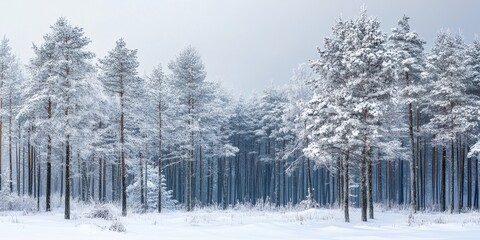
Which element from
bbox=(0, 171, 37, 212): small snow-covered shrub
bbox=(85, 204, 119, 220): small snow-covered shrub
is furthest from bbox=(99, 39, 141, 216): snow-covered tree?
bbox=(0, 171, 37, 212): small snow-covered shrub

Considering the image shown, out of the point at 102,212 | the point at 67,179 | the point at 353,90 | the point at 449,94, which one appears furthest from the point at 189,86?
the point at 449,94

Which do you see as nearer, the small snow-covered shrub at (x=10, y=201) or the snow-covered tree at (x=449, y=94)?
the small snow-covered shrub at (x=10, y=201)

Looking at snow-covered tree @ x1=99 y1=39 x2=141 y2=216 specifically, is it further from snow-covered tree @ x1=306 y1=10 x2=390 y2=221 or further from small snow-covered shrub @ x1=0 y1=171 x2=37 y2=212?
snow-covered tree @ x1=306 y1=10 x2=390 y2=221

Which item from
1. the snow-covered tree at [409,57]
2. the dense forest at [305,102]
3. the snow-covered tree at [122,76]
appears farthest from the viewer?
the snow-covered tree at [122,76]

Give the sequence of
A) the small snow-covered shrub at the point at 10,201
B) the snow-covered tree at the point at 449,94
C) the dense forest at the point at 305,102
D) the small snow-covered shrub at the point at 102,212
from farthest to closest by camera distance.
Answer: the snow-covered tree at the point at 449,94, the small snow-covered shrub at the point at 10,201, the dense forest at the point at 305,102, the small snow-covered shrub at the point at 102,212

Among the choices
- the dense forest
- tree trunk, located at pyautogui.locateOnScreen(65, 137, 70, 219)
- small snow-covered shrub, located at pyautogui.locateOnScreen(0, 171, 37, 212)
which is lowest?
small snow-covered shrub, located at pyautogui.locateOnScreen(0, 171, 37, 212)

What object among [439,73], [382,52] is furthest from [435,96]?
[382,52]

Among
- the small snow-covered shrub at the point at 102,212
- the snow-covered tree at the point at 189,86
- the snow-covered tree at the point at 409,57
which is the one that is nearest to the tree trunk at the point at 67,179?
the small snow-covered shrub at the point at 102,212

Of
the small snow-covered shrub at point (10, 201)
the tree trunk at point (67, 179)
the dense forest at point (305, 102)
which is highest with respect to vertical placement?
the dense forest at point (305, 102)

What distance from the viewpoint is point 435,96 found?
30.9 m

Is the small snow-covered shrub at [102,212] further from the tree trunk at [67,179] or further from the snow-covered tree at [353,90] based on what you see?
the snow-covered tree at [353,90]

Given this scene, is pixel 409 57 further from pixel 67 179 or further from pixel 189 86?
pixel 67 179

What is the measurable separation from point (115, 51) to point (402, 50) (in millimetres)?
19363

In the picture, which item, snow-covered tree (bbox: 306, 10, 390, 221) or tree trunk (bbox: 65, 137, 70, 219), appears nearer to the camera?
snow-covered tree (bbox: 306, 10, 390, 221)
